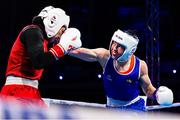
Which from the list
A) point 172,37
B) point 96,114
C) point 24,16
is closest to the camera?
point 96,114

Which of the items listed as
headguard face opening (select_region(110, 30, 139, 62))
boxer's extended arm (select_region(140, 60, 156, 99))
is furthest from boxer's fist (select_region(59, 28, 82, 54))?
boxer's extended arm (select_region(140, 60, 156, 99))

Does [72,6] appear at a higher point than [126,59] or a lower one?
higher

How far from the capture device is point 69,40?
282cm

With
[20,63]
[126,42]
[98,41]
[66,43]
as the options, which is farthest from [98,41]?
[20,63]

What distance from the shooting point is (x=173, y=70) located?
25.4 feet

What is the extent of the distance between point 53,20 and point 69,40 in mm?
221

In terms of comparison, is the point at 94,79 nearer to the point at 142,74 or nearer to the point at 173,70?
the point at 173,70

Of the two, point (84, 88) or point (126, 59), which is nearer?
point (126, 59)

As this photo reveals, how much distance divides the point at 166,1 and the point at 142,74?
489 centimetres

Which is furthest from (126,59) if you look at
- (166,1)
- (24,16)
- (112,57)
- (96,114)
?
(166,1)

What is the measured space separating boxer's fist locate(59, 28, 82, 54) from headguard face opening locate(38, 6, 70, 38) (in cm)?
8

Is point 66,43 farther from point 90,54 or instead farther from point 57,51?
point 90,54

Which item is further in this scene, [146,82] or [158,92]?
[146,82]

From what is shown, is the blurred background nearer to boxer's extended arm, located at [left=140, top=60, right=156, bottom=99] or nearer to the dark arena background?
the dark arena background
